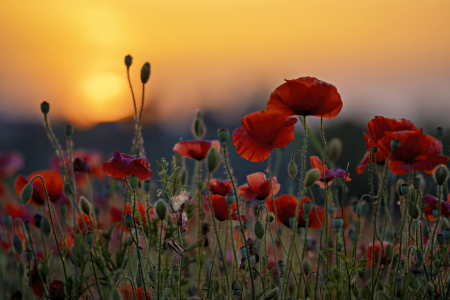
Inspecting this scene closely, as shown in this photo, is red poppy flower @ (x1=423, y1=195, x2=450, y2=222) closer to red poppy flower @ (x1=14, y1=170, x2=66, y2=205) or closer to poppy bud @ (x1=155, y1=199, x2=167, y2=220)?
poppy bud @ (x1=155, y1=199, x2=167, y2=220)

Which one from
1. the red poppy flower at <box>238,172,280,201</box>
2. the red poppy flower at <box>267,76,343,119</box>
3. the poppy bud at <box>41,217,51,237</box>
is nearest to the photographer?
the red poppy flower at <box>267,76,343,119</box>

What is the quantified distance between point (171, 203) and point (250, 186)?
0.42 m

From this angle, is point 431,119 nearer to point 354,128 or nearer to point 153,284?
point 354,128

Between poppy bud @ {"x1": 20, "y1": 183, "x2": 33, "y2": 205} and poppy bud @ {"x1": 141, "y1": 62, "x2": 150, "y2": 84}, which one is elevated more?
poppy bud @ {"x1": 141, "y1": 62, "x2": 150, "y2": 84}

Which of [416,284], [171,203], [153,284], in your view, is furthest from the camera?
[153,284]

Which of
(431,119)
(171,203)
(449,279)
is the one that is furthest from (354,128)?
(171,203)

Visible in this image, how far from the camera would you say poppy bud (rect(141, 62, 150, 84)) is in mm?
1875

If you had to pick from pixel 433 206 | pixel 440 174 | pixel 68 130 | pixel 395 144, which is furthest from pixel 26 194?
pixel 433 206

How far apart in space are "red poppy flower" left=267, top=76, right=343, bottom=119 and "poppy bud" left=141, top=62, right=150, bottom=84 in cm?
59

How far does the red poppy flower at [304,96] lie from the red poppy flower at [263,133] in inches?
2.2

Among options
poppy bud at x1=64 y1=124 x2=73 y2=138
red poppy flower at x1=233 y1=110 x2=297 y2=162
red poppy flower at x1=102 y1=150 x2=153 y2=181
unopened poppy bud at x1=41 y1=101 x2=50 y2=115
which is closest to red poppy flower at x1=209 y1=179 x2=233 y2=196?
red poppy flower at x1=233 y1=110 x2=297 y2=162

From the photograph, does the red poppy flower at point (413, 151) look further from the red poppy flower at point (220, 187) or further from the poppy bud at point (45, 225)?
the poppy bud at point (45, 225)

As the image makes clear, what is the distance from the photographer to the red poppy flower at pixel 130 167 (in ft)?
5.32

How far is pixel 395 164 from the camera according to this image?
4.89ft
